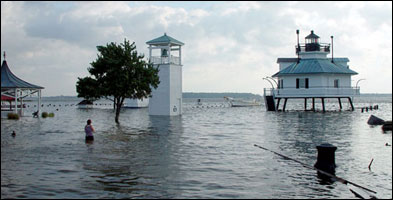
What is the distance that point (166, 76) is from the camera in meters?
51.5

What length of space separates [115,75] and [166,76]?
14478 mm

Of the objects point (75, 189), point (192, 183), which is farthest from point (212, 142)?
point (75, 189)

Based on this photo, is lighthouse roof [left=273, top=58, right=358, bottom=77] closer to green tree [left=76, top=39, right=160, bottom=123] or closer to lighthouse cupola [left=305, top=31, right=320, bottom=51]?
lighthouse cupola [left=305, top=31, right=320, bottom=51]

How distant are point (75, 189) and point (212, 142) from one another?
43.9 feet

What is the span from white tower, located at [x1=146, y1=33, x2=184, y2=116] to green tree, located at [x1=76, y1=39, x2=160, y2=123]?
1241 cm

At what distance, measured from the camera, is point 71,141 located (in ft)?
77.9

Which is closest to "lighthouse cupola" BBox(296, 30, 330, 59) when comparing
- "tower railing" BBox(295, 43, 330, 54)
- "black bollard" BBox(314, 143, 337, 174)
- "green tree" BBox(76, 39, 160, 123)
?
"tower railing" BBox(295, 43, 330, 54)

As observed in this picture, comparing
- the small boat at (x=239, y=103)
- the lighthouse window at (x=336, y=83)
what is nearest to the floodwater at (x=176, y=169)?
the lighthouse window at (x=336, y=83)

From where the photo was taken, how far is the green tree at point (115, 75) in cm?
3766

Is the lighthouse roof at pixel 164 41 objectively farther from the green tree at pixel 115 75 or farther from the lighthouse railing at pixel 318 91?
the lighthouse railing at pixel 318 91

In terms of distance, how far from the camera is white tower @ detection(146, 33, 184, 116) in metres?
51.9

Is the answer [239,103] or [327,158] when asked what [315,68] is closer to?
[327,158]

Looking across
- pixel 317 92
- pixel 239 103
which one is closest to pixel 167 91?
pixel 317 92

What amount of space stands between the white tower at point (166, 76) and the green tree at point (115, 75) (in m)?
12.4
